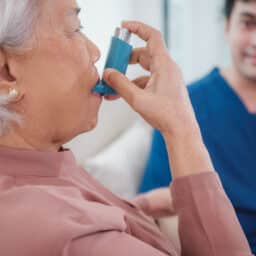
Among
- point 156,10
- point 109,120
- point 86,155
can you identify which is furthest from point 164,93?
point 156,10

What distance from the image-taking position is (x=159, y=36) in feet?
3.32

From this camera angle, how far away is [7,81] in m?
0.81

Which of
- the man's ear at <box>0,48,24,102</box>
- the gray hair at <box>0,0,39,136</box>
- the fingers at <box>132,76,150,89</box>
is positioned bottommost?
the fingers at <box>132,76,150,89</box>

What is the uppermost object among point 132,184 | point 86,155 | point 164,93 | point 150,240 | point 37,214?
point 164,93

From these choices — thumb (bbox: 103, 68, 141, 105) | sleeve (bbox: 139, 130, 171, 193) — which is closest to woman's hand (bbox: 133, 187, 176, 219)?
sleeve (bbox: 139, 130, 171, 193)

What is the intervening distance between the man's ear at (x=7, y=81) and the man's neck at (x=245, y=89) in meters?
1.13

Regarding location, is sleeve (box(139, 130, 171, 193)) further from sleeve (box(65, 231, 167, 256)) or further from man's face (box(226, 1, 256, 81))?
sleeve (box(65, 231, 167, 256))

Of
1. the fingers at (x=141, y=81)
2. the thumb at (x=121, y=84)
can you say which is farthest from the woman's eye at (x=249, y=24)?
the thumb at (x=121, y=84)

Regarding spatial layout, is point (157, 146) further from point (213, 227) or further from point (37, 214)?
point (37, 214)

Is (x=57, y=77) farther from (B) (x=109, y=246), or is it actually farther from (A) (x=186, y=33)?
(A) (x=186, y=33)

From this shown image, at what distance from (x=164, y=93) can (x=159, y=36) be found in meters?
0.15

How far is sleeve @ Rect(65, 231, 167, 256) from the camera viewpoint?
0.72 metres

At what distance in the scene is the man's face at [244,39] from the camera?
1.71m

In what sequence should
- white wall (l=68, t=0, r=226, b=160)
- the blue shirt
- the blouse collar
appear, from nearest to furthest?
the blouse collar → the blue shirt → white wall (l=68, t=0, r=226, b=160)
